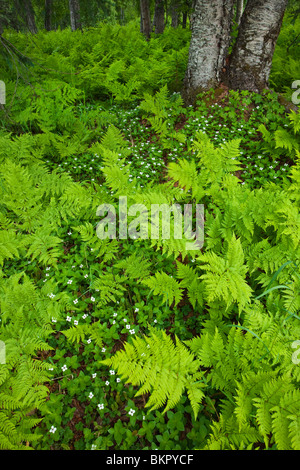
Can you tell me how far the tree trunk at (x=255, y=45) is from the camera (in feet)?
14.5

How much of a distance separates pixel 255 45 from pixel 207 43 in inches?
33.9

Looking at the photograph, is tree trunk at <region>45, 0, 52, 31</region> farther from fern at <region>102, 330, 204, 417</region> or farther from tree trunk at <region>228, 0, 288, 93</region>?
fern at <region>102, 330, 204, 417</region>

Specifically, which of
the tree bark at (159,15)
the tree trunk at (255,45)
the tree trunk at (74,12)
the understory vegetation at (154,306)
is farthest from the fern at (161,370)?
the tree trunk at (74,12)

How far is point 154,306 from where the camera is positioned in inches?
115

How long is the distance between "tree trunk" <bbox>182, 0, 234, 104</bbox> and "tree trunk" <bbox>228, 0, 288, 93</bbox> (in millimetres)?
263

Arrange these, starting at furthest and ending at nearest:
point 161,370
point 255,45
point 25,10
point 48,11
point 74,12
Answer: point 48,11
point 74,12
point 255,45
point 25,10
point 161,370

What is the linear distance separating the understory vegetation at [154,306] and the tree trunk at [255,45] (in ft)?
2.46

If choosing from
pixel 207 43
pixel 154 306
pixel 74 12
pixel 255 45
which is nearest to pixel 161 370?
pixel 154 306

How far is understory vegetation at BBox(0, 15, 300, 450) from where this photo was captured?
206 cm

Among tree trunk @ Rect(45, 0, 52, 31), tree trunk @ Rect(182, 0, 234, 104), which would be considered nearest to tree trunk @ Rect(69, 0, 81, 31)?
tree trunk @ Rect(45, 0, 52, 31)

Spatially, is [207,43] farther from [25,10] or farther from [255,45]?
[25,10]

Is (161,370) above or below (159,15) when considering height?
below

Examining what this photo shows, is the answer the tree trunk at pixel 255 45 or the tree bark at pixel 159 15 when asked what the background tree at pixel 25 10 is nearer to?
the tree trunk at pixel 255 45

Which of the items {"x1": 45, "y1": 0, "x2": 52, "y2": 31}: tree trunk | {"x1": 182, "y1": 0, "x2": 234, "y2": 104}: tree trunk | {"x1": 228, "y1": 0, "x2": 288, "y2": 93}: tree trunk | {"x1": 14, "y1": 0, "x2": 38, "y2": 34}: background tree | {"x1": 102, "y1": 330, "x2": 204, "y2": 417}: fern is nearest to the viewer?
{"x1": 102, "y1": 330, "x2": 204, "y2": 417}: fern
